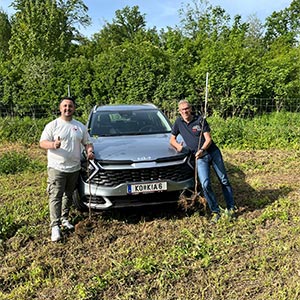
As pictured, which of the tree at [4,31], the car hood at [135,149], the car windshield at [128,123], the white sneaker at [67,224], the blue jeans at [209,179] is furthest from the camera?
the tree at [4,31]

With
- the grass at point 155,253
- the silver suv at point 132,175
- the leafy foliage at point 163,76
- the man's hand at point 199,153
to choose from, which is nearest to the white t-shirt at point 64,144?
the silver suv at point 132,175

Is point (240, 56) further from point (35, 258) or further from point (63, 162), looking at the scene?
point (35, 258)

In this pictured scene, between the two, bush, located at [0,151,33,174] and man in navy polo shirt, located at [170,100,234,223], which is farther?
bush, located at [0,151,33,174]

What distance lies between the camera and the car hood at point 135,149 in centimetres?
428

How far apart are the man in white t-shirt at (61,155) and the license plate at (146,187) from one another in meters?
0.66

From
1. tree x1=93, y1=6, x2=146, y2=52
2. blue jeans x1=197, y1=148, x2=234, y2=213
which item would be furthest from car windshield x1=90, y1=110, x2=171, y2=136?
tree x1=93, y1=6, x2=146, y2=52

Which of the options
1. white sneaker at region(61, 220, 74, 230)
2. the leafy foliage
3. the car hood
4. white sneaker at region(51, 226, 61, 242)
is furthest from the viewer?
the leafy foliage

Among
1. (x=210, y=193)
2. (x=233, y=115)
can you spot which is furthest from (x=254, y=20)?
(x=210, y=193)

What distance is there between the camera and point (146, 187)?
4.18m

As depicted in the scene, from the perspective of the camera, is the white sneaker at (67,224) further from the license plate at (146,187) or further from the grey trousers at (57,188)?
the license plate at (146,187)

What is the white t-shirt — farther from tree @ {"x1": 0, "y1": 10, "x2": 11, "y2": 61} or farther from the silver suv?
tree @ {"x1": 0, "y1": 10, "x2": 11, "y2": 61}

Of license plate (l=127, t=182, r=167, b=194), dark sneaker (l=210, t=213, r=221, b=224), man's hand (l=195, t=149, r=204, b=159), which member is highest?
man's hand (l=195, t=149, r=204, b=159)

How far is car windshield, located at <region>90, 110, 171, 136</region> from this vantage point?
5.44 m

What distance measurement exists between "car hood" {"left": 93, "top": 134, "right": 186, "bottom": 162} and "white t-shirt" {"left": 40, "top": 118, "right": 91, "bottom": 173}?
371 mm
